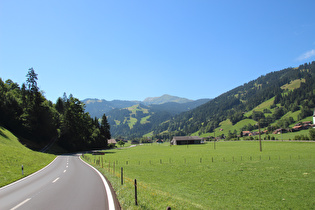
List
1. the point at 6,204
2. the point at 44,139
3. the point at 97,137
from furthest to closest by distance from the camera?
the point at 97,137 < the point at 44,139 < the point at 6,204

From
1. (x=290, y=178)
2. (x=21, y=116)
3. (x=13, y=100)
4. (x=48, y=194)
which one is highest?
(x=13, y=100)

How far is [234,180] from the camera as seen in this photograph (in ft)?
76.7

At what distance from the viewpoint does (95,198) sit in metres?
10.7

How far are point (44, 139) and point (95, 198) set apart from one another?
7324 cm

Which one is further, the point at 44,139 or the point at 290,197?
the point at 44,139

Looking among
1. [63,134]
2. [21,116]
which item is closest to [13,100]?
[21,116]

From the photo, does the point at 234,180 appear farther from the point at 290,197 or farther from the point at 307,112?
the point at 307,112

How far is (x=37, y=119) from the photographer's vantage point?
2591 inches

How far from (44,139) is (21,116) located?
44.0 feet

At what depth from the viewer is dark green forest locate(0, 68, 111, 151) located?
6083cm

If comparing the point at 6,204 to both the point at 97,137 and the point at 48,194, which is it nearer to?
the point at 48,194

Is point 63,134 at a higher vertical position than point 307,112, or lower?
lower

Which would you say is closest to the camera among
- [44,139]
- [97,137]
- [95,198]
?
[95,198]

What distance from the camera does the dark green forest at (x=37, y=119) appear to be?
6083 centimetres
